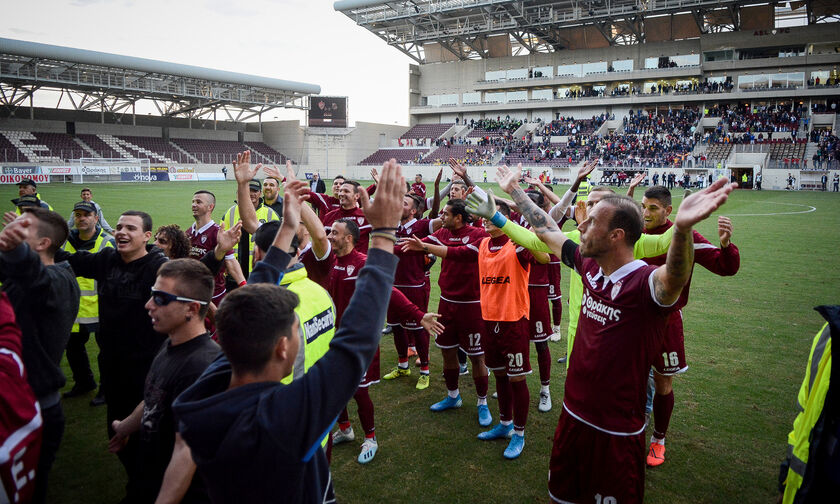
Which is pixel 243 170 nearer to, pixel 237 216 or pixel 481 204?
pixel 481 204

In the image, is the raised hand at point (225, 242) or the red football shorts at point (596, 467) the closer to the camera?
the red football shorts at point (596, 467)

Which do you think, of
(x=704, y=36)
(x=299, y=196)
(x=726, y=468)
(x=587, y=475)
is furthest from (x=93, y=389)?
(x=704, y=36)

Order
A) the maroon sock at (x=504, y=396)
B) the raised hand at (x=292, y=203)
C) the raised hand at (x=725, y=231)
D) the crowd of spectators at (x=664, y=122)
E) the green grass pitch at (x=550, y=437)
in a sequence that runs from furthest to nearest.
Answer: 1. the crowd of spectators at (x=664, y=122)
2. the maroon sock at (x=504, y=396)
3. the green grass pitch at (x=550, y=437)
4. the raised hand at (x=725, y=231)
5. the raised hand at (x=292, y=203)

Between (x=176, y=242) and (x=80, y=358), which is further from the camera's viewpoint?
(x=80, y=358)

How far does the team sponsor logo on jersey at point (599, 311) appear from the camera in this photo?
9.31ft

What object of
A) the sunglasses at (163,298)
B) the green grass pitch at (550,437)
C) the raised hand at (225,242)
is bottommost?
the green grass pitch at (550,437)

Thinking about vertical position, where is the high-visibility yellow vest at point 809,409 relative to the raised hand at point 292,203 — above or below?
below

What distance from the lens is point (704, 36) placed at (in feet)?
182

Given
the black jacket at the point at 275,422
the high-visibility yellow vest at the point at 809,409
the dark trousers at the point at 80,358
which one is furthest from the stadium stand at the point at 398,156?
the black jacket at the point at 275,422

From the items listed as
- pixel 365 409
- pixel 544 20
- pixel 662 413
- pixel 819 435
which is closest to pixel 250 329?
pixel 819 435

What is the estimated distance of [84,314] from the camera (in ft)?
19.8

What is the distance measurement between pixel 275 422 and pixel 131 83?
58.2 m

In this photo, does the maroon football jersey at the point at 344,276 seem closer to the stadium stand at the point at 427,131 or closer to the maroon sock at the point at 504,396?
the maroon sock at the point at 504,396

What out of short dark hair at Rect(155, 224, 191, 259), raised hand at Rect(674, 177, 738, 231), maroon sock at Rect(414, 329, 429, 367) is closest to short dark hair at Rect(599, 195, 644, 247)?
raised hand at Rect(674, 177, 738, 231)
